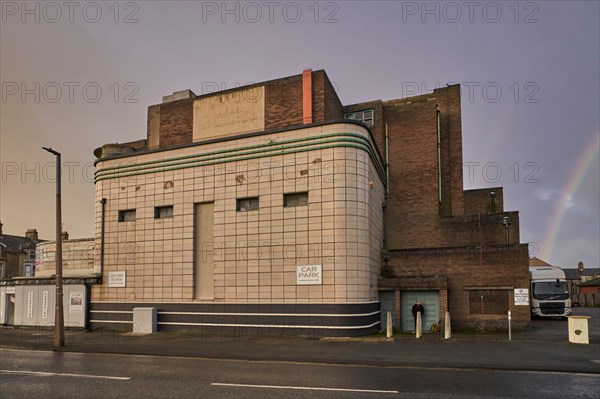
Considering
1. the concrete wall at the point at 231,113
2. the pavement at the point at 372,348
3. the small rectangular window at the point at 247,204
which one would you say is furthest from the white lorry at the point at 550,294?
the concrete wall at the point at 231,113

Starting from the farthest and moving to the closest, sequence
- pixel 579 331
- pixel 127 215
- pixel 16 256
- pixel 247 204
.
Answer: pixel 16 256
pixel 127 215
pixel 247 204
pixel 579 331

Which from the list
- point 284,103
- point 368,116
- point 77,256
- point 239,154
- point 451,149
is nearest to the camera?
point 239,154

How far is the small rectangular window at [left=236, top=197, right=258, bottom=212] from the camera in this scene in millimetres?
23906

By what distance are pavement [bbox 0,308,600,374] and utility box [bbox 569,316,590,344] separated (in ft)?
1.21

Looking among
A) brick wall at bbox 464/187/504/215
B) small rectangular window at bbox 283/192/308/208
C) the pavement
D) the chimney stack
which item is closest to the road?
the pavement

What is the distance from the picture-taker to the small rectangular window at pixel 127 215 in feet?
88.4

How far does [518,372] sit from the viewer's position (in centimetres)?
1284

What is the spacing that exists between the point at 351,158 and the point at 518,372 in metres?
12.0

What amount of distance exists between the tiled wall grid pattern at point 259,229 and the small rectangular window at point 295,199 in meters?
0.28

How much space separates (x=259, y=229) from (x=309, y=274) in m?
3.38

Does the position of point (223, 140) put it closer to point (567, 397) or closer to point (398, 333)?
point (398, 333)

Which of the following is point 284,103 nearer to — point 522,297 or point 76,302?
point 76,302

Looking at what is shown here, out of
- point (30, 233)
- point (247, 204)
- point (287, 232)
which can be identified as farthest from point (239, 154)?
point (30, 233)

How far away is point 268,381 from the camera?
11719mm
